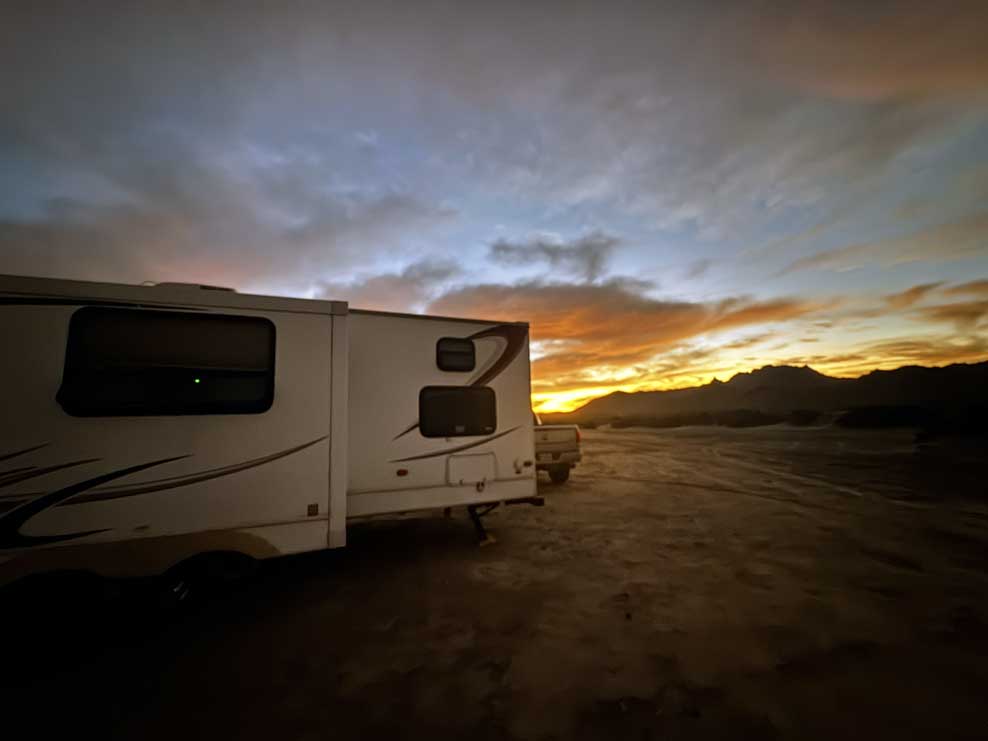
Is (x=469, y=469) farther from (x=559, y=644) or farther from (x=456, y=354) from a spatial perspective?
(x=559, y=644)

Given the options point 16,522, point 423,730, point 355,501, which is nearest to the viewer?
point 423,730

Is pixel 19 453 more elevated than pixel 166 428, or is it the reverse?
pixel 166 428

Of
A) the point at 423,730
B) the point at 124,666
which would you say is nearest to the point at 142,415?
the point at 124,666

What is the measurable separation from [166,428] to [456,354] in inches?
138

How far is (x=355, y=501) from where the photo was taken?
546cm

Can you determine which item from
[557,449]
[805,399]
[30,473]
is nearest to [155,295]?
→ [30,473]

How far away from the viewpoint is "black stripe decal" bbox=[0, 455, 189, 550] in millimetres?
3506

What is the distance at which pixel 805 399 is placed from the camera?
11706 cm

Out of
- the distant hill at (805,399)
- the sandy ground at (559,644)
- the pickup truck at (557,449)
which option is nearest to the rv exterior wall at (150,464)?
the sandy ground at (559,644)

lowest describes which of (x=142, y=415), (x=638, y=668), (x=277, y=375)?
(x=638, y=668)

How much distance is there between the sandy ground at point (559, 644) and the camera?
2.89 m

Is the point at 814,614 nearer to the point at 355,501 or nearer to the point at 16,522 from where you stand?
the point at 355,501

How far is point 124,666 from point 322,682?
A: 5.93 ft

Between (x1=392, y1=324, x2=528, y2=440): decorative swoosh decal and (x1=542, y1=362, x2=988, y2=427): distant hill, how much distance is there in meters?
27.0
